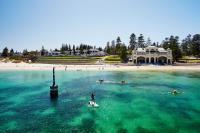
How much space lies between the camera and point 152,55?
124312mm

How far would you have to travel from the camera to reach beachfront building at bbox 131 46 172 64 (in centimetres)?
12338

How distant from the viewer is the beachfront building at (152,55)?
123375 mm

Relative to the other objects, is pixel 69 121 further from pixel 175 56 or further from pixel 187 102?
pixel 175 56

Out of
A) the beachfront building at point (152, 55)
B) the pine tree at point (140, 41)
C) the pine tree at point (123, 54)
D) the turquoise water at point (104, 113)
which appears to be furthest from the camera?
the pine tree at point (140, 41)

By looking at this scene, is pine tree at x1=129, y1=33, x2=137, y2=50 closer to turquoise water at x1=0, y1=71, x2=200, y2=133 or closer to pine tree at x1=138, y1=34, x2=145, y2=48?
pine tree at x1=138, y1=34, x2=145, y2=48

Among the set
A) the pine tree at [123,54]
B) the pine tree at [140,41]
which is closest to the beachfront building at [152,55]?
the pine tree at [123,54]

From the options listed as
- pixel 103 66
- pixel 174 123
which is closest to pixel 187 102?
pixel 174 123

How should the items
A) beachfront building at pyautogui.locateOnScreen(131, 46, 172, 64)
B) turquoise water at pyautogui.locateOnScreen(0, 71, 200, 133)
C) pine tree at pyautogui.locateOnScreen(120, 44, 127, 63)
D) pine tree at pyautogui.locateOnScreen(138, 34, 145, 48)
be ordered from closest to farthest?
turquoise water at pyautogui.locateOnScreen(0, 71, 200, 133)
beachfront building at pyautogui.locateOnScreen(131, 46, 172, 64)
pine tree at pyautogui.locateOnScreen(120, 44, 127, 63)
pine tree at pyautogui.locateOnScreen(138, 34, 145, 48)

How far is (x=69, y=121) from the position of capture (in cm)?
3173

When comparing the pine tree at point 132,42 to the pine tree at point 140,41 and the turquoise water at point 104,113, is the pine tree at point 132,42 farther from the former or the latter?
the turquoise water at point 104,113

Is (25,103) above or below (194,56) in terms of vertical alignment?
below

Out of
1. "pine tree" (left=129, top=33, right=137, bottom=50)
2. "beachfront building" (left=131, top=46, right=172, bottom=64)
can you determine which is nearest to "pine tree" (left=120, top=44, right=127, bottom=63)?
"beachfront building" (left=131, top=46, right=172, bottom=64)

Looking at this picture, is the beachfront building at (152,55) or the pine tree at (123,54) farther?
the pine tree at (123,54)

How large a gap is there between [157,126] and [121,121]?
500 centimetres
